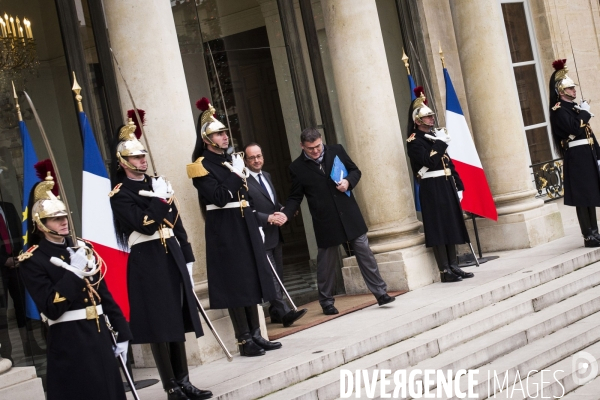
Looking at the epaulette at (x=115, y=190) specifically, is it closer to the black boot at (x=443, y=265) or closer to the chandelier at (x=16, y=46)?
the chandelier at (x=16, y=46)

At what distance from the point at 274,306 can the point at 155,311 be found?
2.70 metres

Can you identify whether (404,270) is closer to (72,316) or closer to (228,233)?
(228,233)

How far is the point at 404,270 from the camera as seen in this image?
9.62m

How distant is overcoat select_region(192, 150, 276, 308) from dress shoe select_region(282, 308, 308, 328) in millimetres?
995

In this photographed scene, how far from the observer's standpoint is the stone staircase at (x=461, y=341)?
6.34m

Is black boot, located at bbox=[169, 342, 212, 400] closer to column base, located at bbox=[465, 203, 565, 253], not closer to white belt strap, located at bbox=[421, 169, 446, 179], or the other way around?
white belt strap, located at bbox=[421, 169, 446, 179]

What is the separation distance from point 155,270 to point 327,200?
298 cm

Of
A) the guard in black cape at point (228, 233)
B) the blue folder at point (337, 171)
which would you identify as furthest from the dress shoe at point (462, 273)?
the guard in black cape at point (228, 233)

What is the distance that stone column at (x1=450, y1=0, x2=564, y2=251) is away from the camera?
452 inches

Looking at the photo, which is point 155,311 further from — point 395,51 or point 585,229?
point 395,51

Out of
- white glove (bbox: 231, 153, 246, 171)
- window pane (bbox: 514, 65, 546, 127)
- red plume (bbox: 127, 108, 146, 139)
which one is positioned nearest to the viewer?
red plume (bbox: 127, 108, 146, 139)

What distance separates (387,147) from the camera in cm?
990

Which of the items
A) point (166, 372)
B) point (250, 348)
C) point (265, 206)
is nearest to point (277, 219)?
point (265, 206)

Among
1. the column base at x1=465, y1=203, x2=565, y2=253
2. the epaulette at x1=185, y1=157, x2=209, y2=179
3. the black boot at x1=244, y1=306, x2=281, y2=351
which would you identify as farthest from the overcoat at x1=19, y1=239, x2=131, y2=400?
the column base at x1=465, y1=203, x2=565, y2=253
